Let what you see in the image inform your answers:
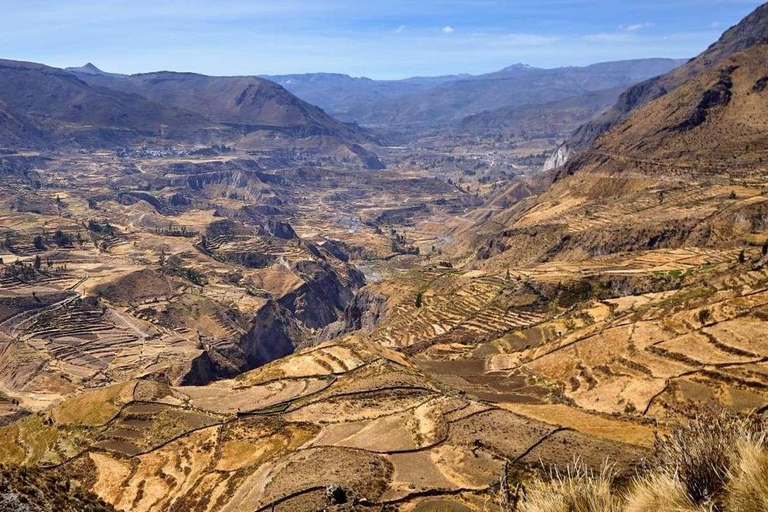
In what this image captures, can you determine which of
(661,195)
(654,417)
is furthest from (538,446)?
(661,195)

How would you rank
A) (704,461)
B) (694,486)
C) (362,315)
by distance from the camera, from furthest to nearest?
(362,315) → (704,461) → (694,486)

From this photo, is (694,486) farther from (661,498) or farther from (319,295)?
(319,295)

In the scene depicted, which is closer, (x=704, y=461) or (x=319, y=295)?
(x=704, y=461)

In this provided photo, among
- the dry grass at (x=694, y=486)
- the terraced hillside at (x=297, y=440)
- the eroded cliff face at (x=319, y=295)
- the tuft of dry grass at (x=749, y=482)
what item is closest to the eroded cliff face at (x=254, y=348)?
the eroded cliff face at (x=319, y=295)

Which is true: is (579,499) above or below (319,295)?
above

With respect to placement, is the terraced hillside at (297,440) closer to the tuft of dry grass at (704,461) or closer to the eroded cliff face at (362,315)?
the tuft of dry grass at (704,461)

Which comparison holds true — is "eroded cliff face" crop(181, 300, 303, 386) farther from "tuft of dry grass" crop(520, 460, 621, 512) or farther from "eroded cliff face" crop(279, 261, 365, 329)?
"tuft of dry grass" crop(520, 460, 621, 512)

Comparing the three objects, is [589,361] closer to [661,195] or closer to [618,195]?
[661,195]

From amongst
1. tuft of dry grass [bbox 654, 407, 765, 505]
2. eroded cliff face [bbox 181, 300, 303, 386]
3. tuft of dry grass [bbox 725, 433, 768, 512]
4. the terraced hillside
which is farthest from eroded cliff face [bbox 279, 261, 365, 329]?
tuft of dry grass [bbox 725, 433, 768, 512]

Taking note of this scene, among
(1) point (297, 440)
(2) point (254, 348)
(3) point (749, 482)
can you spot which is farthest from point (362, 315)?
(3) point (749, 482)
